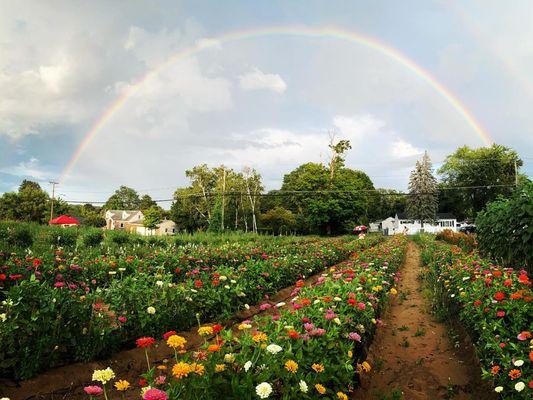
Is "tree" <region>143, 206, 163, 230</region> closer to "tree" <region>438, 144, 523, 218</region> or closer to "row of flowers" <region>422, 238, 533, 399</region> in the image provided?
"tree" <region>438, 144, 523, 218</region>

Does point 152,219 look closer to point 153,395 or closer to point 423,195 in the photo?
point 423,195

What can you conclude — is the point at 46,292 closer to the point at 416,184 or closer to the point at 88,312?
the point at 88,312

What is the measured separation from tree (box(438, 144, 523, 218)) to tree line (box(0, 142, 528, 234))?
150 millimetres

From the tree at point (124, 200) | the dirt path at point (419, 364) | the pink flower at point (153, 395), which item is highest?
the tree at point (124, 200)

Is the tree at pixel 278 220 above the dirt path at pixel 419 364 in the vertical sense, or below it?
above

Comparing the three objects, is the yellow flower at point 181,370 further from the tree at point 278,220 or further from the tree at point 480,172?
the tree at point 480,172

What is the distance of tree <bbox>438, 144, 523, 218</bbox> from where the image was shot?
63.0 metres

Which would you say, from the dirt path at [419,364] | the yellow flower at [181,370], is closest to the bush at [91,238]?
the dirt path at [419,364]

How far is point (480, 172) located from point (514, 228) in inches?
2711

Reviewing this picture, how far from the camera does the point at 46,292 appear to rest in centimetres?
402

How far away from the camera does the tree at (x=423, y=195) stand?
74562 millimetres

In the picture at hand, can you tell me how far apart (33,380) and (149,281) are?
91.6 inches

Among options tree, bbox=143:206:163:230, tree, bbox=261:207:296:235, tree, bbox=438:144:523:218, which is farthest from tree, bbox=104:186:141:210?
tree, bbox=438:144:523:218

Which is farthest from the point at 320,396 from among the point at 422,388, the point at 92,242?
the point at 92,242
